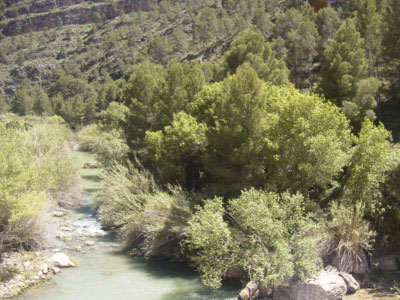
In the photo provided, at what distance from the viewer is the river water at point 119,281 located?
17.3 m

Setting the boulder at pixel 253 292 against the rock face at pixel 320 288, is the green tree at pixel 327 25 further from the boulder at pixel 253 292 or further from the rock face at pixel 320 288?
the boulder at pixel 253 292

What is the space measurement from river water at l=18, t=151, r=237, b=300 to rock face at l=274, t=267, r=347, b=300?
9.84ft

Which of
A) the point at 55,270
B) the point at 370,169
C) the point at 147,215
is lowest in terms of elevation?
the point at 55,270

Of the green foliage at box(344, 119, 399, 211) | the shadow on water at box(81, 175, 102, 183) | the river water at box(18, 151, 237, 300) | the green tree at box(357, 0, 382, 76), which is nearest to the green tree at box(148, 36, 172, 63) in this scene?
the shadow on water at box(81, 175, 102, 183)

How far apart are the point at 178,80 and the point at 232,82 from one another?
11227mm

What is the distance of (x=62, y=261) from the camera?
20453 millimetres

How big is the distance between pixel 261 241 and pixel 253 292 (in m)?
2.52

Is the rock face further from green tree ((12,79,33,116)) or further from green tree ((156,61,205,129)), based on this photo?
green tree ((12,79,33,116))

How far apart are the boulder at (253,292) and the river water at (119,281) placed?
2.40ft

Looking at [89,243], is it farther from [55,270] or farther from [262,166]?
[262,166]

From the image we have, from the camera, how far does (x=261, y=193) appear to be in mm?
18078

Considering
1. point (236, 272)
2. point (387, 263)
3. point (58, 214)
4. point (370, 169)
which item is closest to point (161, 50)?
point (58, 214)

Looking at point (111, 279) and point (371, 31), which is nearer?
point (111, 279)

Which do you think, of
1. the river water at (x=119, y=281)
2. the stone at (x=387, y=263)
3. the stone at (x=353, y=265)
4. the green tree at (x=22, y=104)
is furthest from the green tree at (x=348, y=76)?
the green tree at (x=22, y=104)
